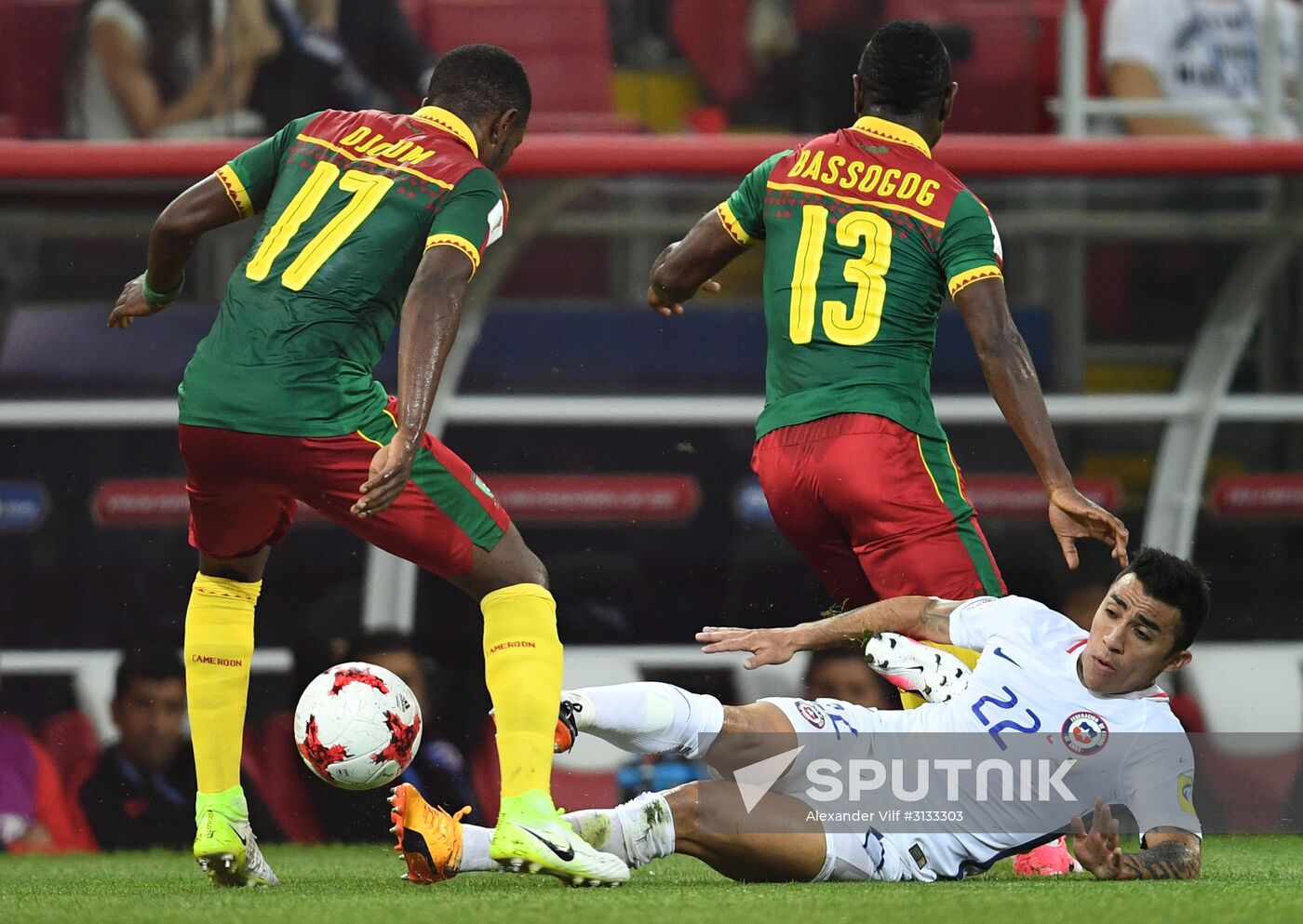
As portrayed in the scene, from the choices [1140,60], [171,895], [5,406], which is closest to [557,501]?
[5,406]

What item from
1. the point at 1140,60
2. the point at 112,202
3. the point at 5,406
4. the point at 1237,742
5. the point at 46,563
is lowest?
the point at 1237,742

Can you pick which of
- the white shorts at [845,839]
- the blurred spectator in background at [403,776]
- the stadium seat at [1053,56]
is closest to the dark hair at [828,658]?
the blurred spectator in background at [403,776]

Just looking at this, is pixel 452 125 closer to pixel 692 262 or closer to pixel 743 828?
pixel 692 262

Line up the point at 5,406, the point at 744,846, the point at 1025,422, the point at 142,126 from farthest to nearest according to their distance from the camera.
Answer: the point at 5,406, the point at 142,126, the point at 1025,422, the point at 744,846

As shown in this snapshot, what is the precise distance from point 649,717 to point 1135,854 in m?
1.06

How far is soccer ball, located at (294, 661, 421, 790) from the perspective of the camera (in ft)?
13.4

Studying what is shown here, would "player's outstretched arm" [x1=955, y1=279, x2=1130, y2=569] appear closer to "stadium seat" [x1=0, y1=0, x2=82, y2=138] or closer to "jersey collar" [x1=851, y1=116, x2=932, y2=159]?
"jersey collar" [x1=851, y1=116, x2=932, y2=159]

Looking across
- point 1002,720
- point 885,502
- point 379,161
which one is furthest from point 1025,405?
point 379,161

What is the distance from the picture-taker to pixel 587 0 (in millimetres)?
6707

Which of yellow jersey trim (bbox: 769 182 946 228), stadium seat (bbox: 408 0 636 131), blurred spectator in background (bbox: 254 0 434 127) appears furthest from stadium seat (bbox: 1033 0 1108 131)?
yellow jersey trim (bbox: 769 182 946 228)

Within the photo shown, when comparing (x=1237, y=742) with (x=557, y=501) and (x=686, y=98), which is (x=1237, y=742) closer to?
(x=557, y=501)

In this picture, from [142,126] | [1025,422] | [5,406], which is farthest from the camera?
[5,406]

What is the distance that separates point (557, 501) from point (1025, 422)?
320 centimetres

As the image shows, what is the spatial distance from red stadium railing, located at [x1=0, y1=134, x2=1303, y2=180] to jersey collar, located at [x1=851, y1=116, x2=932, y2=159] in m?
1.83
